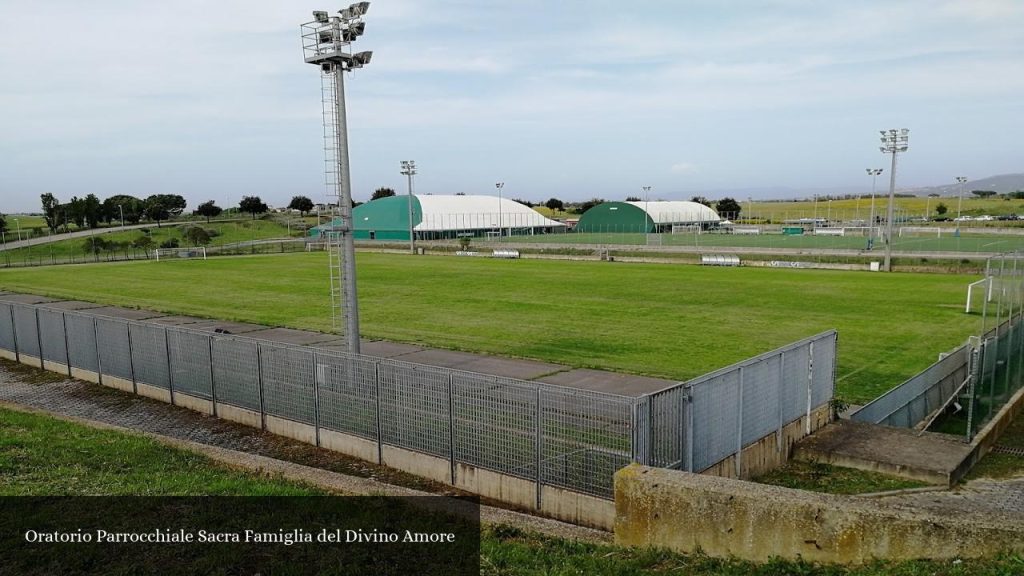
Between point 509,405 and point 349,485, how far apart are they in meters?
2.36

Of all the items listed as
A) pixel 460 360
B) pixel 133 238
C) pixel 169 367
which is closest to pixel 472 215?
pixel 133 238

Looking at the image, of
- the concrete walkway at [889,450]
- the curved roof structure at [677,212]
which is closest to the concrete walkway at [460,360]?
the concrete walkway at [889,450]

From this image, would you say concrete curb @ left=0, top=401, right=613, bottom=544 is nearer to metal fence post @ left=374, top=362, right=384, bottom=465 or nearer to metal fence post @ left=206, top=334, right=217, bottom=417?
metal fence post @ left=374, top=362, right=384, bottom=465

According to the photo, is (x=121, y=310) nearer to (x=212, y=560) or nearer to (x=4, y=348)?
(x=4, y=348)

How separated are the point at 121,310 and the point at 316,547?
27830 mm

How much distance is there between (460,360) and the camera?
19703mm

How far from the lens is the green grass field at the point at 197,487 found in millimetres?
6332

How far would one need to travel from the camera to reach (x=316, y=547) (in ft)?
22.6

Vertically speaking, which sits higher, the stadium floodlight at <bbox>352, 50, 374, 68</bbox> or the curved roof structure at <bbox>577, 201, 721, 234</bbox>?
the stadium floodlight at <bbox>352, 50, 374, 68</bbox>

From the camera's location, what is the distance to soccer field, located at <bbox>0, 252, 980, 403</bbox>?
68.8 ft

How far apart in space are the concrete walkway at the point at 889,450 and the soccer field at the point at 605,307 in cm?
376

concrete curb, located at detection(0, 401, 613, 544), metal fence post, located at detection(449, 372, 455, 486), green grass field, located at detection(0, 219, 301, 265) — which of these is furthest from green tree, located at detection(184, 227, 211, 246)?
metal fence post, located at detection(449, 372, 455, 486)

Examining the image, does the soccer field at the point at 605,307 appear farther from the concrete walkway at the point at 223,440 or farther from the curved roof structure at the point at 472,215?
the curved roof structure at the point at 472,215
